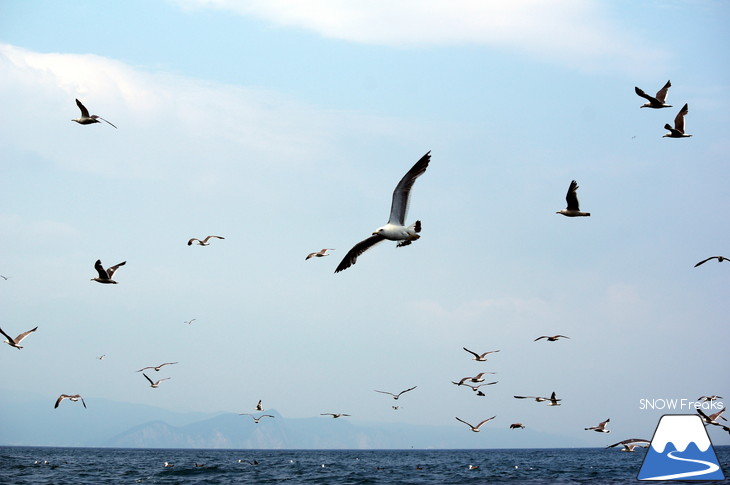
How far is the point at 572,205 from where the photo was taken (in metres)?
23.5

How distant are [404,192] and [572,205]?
22.1 ft

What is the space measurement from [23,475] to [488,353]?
3031 centimetres

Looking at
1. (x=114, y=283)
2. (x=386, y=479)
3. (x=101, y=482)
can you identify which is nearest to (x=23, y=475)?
(x=101, y=482)

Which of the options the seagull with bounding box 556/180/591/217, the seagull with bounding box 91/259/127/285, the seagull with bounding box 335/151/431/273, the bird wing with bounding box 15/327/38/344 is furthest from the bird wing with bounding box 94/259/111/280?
the seagull with bounding box 556/180/591/217

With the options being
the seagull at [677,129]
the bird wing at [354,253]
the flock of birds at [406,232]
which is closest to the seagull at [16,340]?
the flock of birds at [406,232]

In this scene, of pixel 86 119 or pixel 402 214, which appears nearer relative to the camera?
pixel 402 214

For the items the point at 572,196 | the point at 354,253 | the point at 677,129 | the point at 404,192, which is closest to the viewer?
the point at 404,192

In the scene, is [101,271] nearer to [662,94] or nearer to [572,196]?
[572,196]

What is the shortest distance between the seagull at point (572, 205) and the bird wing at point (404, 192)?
613 cm

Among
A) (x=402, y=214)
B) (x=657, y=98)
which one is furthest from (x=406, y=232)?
(x=657, y=98)

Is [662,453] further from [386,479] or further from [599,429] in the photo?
[386,479]

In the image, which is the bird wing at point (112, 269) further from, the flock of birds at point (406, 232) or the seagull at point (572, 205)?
the seagull at point (572, 205)

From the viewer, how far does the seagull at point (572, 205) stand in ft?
75.9

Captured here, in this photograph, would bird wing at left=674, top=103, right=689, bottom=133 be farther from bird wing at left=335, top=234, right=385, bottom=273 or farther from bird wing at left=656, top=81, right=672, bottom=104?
bird wing at left=335, top=234, right=385, bottom=273
